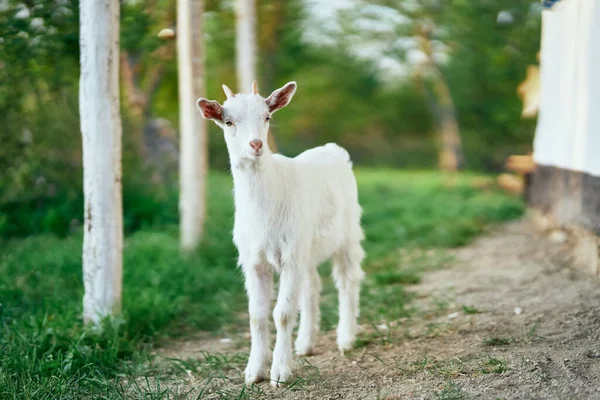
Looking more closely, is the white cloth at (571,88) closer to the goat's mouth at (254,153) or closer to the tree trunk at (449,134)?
the goat's mouth at (254,153)

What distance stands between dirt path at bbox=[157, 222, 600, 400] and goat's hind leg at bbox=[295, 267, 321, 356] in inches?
5.1

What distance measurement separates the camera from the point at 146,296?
243 inches

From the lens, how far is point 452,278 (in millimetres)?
7254

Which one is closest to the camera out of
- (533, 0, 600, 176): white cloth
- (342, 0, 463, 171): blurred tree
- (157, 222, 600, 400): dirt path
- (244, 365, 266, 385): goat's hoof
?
(157, 222, 600, 400): dirt path

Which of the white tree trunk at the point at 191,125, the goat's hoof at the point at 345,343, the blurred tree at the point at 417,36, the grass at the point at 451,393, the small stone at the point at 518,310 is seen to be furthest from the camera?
the blurred tree at the point at 417,36

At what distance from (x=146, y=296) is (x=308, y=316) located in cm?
176

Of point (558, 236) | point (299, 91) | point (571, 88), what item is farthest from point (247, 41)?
point (299, 91)

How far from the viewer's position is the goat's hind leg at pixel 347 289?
5.23m

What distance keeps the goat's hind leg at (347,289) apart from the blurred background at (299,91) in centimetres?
329

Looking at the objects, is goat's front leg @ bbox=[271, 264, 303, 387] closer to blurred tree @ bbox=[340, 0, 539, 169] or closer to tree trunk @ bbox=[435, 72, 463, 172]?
blurred tree @ bbox=[340, 0, 539, 169]

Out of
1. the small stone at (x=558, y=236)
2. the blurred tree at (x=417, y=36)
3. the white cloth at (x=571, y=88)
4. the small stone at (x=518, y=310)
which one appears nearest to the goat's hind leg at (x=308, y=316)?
the small stone at (x=518, y=310)

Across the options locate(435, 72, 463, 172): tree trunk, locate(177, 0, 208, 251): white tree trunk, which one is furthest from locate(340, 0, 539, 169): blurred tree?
locate(177, 0, 208, 251): white tree trunk

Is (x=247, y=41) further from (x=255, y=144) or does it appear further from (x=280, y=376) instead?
(x=280, y=376)

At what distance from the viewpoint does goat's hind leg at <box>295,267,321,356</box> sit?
5172 millimetres
